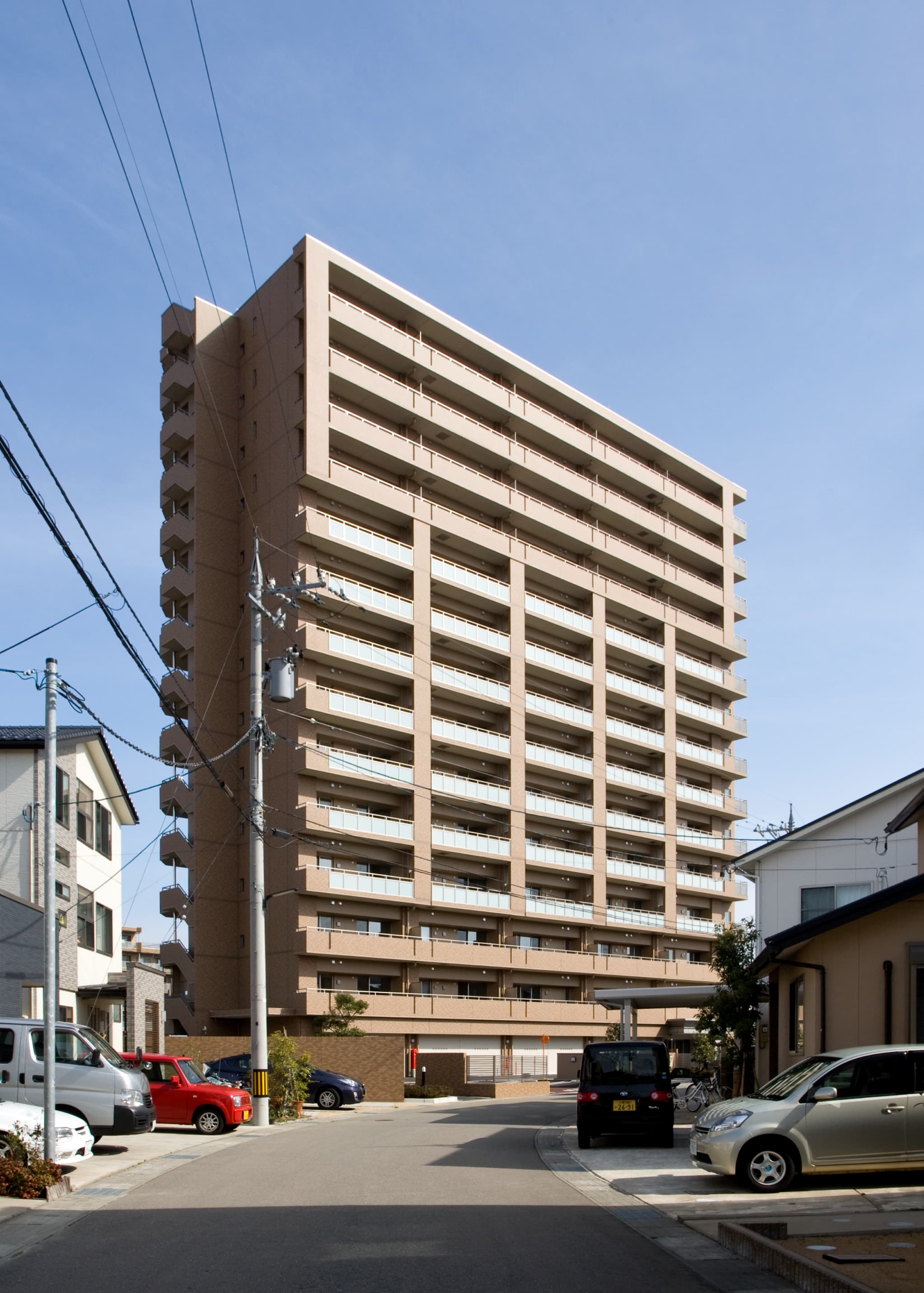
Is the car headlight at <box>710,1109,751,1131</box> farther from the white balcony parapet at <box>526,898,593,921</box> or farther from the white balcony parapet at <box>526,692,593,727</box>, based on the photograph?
A: the white balcony parapet at <box>526,692,593,727</box>

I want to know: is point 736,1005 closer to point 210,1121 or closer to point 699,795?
point 210,1121

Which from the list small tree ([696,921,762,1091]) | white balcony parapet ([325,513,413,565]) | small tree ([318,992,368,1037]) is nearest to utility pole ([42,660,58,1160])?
small tree ([696,921,762,1091])

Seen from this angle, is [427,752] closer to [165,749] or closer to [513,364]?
[165,749]

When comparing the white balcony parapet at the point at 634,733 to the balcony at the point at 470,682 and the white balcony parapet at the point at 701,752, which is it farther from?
the balcony at the point at 470,682

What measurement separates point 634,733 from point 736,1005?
1634 inches

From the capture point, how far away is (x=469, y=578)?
60406 mm

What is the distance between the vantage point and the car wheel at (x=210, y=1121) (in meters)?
25.8

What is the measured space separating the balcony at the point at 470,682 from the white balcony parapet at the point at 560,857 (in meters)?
7.33

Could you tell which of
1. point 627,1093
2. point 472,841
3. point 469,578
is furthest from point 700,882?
point 627,1093

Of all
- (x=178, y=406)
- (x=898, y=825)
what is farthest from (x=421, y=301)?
(x=898, y=825)

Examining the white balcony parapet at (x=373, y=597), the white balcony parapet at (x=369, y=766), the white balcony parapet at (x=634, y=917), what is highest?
the white balcony parapet at (x=373, y=597)

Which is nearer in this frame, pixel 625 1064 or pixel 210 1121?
pixel 625 1064

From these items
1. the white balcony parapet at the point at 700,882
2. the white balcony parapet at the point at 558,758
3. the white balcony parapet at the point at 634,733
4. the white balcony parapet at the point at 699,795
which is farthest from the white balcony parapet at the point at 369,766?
the white balcony parapet at the point at 700,882

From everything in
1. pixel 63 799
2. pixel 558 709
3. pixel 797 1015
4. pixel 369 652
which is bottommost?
pixel 797 1015
